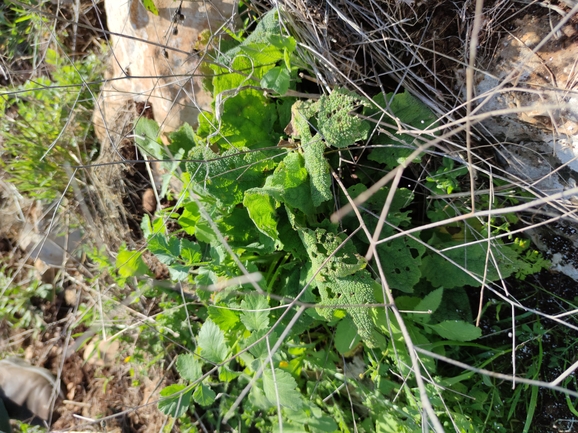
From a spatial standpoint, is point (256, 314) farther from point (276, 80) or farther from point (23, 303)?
point (23, 303)

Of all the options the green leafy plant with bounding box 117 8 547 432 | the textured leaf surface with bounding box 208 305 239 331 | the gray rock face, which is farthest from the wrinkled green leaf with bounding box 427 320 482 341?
the textured leaf surface with bounding box 208 305 239 331

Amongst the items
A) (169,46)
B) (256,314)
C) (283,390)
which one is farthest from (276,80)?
(283,390)

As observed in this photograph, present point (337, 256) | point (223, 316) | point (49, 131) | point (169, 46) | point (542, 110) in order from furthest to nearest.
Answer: point (49, 131) → point (169, 46) → point (223, 316) → point (337, 256) → point (542, 110)

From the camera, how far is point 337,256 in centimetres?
150

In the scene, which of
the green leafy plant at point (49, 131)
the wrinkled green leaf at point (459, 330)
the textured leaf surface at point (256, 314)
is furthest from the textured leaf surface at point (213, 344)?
→ the green leafy plant at point (49, 131)

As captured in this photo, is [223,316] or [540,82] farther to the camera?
[223,316]

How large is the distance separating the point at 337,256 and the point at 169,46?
1122mm

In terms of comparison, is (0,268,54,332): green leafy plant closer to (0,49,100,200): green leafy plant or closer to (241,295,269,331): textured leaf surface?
(0,49,100,200): green leafy plant

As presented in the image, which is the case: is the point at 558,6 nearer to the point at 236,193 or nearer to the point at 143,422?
the point at 236,193

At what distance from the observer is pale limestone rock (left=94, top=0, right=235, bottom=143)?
1.83 metres

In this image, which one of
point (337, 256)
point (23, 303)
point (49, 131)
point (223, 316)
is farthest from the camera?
point (23, 303)

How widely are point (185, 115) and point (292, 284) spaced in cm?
90

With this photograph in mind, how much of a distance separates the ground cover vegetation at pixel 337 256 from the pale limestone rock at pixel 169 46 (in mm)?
134

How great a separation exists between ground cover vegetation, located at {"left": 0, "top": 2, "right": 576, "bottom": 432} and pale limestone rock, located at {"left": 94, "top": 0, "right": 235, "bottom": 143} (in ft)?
0.44
